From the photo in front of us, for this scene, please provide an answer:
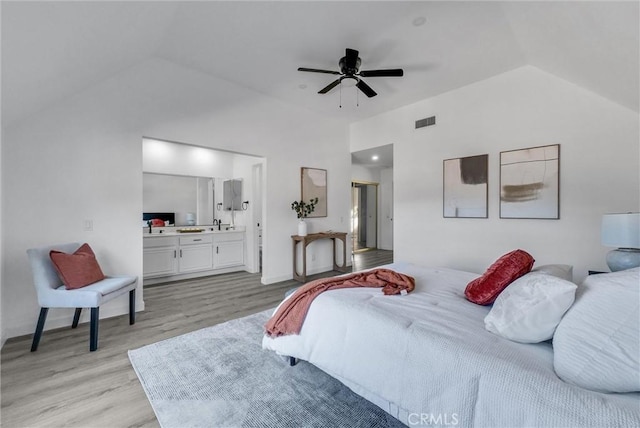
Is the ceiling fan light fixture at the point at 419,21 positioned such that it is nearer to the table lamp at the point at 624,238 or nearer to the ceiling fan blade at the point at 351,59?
the ceiling fan blade at the point at 351,59

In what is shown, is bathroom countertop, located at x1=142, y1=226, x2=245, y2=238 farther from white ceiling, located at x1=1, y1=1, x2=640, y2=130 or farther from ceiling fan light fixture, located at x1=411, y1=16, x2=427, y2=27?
ceiling fan light fixture, located at x1=411, y1=16, x2=427, y2=27

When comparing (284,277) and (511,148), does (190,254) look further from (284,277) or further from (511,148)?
(511,148)

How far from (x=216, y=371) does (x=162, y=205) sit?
397 centimetres

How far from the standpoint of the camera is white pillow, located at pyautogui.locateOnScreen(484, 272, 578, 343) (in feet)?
4.02

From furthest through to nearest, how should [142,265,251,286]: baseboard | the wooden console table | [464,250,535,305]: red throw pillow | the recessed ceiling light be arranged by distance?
the wooden console table
[142,265,251,286]: baseboard
the recessed ceiling light
[464,250,535,305]: red throw pillow

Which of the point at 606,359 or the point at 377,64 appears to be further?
the point at 377,64

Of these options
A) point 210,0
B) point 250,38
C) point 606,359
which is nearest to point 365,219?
point 250,38

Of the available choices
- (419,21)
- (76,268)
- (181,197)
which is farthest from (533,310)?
(181,197)

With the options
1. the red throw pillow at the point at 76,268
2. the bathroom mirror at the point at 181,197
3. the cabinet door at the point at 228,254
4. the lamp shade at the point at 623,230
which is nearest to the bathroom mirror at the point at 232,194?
the bathroom mirror at the point at 181,197

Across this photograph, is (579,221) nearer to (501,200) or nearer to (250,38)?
(501,200)

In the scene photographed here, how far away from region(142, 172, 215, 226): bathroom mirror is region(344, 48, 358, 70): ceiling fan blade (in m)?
3.81

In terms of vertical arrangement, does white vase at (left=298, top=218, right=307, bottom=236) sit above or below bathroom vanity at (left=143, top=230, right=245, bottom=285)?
above

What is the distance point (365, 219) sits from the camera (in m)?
8.59

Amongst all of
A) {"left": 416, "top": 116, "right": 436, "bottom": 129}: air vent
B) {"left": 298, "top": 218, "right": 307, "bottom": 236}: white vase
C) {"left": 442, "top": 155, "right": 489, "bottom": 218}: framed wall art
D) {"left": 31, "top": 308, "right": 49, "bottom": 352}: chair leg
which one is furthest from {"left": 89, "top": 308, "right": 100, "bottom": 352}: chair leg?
{"left": 416, "top": 116, "right": 436, "bottom": 129}: air vent
